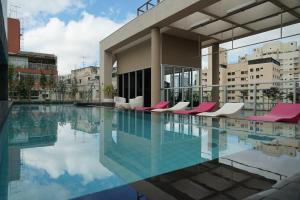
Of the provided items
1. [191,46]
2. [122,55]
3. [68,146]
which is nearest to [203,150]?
[68,146]

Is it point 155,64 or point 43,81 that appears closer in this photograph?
point 155,64

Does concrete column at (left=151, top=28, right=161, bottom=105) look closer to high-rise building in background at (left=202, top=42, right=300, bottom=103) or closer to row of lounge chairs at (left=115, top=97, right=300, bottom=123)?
row of lounge chairs at (left=115, top=97, right=300, bottom=123)

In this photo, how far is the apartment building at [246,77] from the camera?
890cm

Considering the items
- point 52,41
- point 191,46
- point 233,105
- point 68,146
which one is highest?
point 52,41

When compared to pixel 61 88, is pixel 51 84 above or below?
above

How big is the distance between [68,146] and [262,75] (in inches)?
1592

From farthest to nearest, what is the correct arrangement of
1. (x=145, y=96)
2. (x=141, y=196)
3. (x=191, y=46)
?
(x=145, y=96) → (x=191, y=46) → (x=141, y=196)

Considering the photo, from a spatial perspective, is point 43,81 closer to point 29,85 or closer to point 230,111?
point 29,85

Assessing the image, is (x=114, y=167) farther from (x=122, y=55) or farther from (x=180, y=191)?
(x=122, y=55)

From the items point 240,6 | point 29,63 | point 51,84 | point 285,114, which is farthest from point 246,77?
point 285,114

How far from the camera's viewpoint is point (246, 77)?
47.5 metres

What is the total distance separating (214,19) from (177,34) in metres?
3.29

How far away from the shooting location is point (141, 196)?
197 cm

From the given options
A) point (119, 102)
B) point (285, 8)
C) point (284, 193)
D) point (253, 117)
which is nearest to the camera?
point (284, 193)
